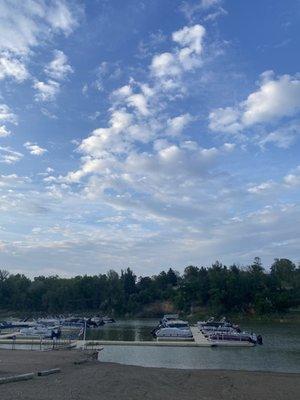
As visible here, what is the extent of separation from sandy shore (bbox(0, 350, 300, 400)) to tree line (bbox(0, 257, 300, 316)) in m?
83.6

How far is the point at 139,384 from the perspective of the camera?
73.2 ft

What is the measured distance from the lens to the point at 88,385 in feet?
70.6

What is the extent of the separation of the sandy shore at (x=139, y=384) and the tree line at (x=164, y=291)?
83.6 m

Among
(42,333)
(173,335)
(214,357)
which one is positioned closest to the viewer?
(214,357)

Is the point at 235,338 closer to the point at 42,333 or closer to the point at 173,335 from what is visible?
the point at 173,335

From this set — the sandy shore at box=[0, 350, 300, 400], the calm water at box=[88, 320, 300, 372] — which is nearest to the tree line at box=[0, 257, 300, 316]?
the calm water at box=[88, 320, 300, 372]

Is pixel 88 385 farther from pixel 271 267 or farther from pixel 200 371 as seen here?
pixel 271 267

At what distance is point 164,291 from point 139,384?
4933 inches

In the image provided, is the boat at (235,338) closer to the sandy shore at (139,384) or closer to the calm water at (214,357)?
the calm water at (214,357)

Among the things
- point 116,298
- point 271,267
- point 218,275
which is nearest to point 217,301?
point 218,275

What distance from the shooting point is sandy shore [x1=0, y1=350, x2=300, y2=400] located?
748 inches

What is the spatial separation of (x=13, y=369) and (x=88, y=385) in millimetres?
7294

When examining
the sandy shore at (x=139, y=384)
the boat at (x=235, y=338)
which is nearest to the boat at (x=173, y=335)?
the boat at (x=235, y=338)

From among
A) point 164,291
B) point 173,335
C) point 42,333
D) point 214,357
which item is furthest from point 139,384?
point 164,291
